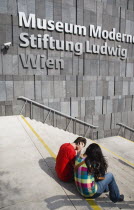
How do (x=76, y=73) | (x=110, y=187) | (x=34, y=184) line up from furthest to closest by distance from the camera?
(x=76, y=73) → (x=34, y=184) → (x=110, y=187)

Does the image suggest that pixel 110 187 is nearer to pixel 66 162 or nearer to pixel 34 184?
pixel 66 162

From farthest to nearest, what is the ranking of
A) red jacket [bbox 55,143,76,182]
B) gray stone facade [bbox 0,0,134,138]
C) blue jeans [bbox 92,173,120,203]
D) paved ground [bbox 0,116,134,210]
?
gray stone facade [bbox 0,0,134,138]
red jacket [bbox 55,143,76,182]
blue jeans [bbox 92,173,120,203]
paved ground [bbox 0,116,134,210]

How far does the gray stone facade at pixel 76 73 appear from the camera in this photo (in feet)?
27.9

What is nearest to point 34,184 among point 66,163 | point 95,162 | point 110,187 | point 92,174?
point 66,163

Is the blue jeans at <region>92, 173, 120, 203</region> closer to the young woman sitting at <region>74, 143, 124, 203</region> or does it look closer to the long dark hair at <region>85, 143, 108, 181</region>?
the young woman sitting at <region>74, 143, 124, 203</region>

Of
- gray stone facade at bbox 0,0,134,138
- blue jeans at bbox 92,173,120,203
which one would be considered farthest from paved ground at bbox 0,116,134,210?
gray stone facade at bbox 0,0,134,138

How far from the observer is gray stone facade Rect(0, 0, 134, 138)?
8.52 meters

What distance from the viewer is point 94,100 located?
11109mm

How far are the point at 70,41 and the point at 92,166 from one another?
28.8 ft

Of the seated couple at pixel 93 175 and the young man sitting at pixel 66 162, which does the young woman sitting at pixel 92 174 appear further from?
the young man sitting at pixel 66 162

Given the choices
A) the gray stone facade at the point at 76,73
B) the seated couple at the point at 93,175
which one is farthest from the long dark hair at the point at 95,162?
the gray stone facade at the point at 76,73

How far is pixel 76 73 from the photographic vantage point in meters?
10.3

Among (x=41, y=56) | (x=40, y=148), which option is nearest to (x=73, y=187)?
(x=40, y=148)

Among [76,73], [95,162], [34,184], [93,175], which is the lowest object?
[34,184]
